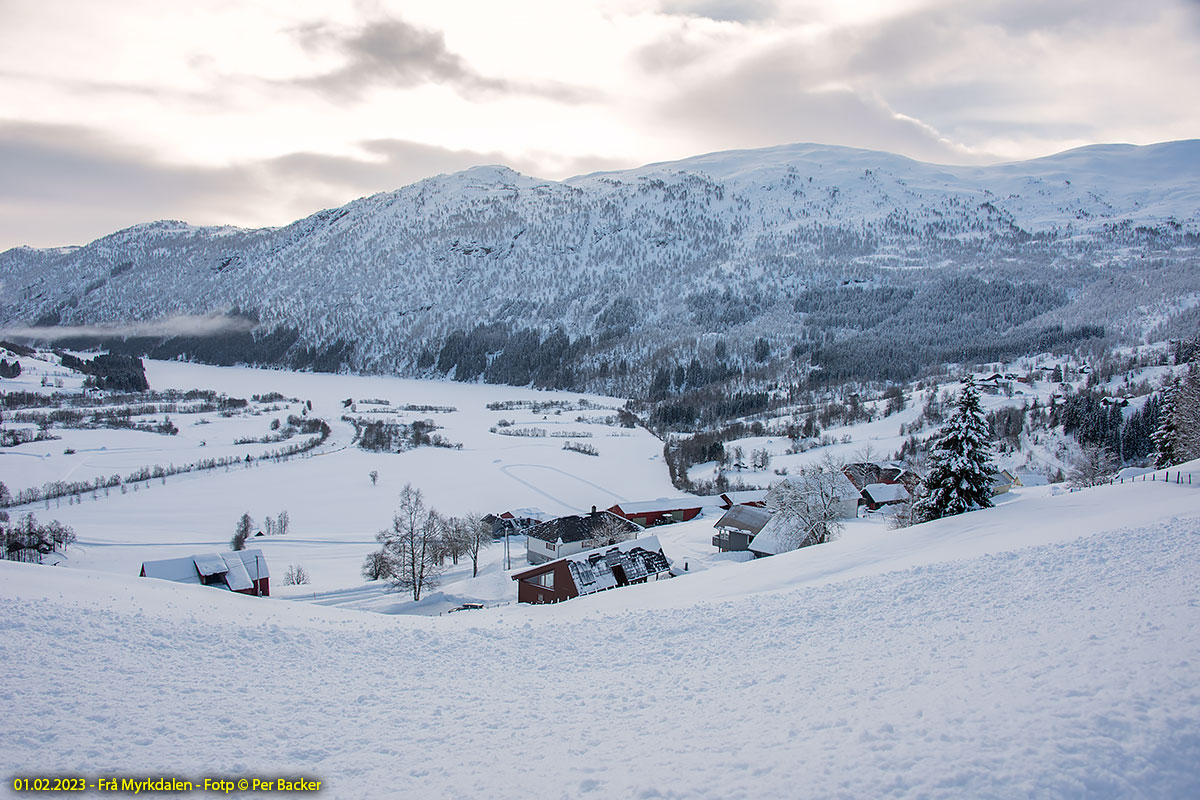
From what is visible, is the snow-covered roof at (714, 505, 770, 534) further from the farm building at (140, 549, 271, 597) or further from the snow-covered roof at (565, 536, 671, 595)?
the farm building at (140, 549, 271, 597)

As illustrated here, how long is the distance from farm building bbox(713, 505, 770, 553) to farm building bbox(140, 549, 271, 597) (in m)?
27.8

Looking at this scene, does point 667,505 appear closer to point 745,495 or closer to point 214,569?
point 745,495

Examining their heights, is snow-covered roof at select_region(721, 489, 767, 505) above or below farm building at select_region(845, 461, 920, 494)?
below

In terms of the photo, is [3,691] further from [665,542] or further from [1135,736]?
[665,542]

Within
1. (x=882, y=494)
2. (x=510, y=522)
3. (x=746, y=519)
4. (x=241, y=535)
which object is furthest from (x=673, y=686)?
(x=241, y=535)

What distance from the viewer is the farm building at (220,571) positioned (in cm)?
3253

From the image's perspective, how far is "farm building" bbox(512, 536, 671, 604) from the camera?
30.0 metres

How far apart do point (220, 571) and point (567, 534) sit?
20.4 metres

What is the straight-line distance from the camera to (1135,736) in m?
7.10

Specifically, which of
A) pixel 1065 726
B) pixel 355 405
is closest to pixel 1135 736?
pixel 1065 726

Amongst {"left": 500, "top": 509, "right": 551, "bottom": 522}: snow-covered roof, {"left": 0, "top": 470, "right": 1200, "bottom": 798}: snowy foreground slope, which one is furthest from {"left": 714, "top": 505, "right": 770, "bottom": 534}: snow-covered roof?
{"left": 0, "top": 470, "right": 1200, "bottom": 798}: snowy foreground slope

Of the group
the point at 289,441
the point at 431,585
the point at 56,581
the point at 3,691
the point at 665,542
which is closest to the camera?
the point at 3,691

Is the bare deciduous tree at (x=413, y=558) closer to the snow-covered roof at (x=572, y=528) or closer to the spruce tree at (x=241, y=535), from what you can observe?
the snow-covered roof at (x=572, y=528)

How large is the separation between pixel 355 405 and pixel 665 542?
123360mm
